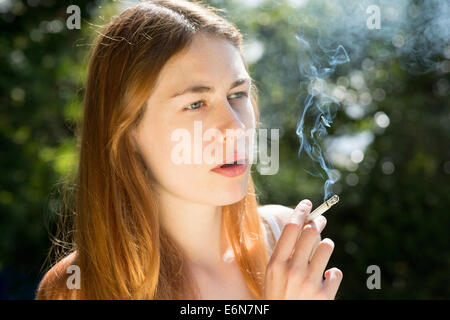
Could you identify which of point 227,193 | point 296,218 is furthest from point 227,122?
point 296,218

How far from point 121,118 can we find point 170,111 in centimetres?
15

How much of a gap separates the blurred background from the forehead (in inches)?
43.9

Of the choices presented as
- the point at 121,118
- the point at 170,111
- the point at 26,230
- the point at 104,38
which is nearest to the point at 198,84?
the point at 170,111

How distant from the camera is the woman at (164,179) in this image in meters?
1.18

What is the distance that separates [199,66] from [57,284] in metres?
0.73

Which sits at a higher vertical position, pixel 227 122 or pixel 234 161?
pixel 227 122

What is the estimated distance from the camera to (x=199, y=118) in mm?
1186

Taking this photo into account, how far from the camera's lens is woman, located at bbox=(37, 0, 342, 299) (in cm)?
118

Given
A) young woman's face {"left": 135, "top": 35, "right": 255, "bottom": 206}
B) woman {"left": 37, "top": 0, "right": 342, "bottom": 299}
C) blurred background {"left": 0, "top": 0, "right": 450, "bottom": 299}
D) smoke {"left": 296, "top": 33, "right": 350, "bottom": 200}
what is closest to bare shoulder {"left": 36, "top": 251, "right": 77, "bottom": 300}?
woman {"left": 37, "top": 0, "right": 342, "bottom": 299}

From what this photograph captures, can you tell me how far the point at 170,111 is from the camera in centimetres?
118

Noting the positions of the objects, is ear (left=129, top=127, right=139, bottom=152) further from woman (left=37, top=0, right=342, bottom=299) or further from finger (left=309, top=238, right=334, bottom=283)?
finger (left=309, top=238, right=334, bottom=283)

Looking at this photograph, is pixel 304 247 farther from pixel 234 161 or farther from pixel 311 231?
pixel 234 161

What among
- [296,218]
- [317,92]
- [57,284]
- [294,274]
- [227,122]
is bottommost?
[57,284]
